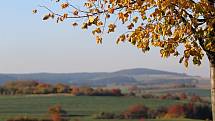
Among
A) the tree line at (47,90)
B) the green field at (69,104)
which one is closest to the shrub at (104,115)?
the green field at (69,104)

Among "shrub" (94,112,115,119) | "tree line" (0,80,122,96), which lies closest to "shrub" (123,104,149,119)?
"shrub" (94,112,115,119)

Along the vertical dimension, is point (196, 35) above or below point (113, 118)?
above

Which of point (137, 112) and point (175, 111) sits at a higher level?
point (137, 112)

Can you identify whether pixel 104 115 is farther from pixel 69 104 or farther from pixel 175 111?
pixel 175 111

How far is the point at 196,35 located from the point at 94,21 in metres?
2.86

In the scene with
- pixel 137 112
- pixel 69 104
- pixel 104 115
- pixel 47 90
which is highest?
pixel 47 90

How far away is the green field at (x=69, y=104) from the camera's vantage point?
7375 cm

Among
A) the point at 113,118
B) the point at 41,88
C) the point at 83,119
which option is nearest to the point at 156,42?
the point at 83,119

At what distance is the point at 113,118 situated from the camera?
241 ft

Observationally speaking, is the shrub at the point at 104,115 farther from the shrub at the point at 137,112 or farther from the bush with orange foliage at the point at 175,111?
the bush with orange foliage at the point at 175,111

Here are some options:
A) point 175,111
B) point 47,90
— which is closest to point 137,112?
point 175,111

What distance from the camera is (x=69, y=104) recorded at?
8475 centimetres

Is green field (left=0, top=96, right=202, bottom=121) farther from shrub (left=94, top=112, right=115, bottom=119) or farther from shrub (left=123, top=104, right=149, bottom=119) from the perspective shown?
shrub (left=123, top=104, right=149, bottom=119)

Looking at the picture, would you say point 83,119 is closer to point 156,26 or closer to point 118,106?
point 118,106
